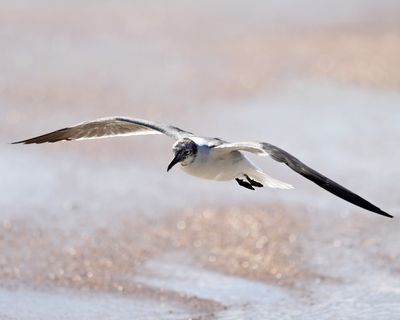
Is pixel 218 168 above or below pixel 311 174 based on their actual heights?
above

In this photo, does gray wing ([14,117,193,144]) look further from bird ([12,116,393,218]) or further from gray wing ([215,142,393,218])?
gray wing ([215,142,393,218])

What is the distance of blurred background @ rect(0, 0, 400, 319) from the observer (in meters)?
8.33

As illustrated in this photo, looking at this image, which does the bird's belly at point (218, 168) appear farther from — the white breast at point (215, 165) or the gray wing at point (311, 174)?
the gray wing at point (311, 174)

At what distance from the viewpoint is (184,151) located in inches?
281

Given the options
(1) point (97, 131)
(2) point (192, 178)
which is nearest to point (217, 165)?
(1) point (97, 131)

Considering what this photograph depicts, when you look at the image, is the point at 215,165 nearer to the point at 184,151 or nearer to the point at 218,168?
the point at 218,168

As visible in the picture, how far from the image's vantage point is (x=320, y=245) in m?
9.34

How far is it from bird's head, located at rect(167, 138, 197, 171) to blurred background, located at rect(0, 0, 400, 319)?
134 centimetres

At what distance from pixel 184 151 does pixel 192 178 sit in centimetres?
420

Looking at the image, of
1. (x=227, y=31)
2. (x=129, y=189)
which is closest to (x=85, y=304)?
(x=129, y=189)

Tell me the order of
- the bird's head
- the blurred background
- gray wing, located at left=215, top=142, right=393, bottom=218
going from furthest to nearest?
the blurred background < the bird's head < gray wing, located at left=215, top=142, right=393, bottom=218

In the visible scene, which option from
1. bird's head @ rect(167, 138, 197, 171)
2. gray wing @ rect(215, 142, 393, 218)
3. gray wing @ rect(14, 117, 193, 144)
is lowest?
gray wing @ rect(215, 142, 393, 218)

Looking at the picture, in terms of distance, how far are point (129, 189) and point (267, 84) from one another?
15.6ft

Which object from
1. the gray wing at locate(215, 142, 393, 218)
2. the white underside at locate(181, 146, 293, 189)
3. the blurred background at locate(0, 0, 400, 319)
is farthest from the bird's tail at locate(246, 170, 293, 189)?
the gray wing at locate(215, 142, 393, 218)
